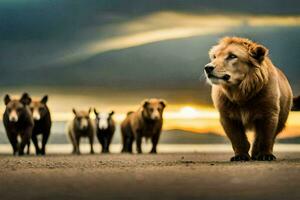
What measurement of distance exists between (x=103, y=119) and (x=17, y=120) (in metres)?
4.74

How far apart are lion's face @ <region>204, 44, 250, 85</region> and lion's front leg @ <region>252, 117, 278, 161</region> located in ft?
2.16

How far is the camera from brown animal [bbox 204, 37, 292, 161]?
9484mm

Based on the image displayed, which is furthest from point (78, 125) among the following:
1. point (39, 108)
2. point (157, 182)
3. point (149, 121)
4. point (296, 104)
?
point (157, 182)

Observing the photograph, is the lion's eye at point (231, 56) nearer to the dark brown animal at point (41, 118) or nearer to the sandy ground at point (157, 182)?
the sandy ground at point (157, 182)

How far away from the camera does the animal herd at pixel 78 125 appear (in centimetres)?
1491

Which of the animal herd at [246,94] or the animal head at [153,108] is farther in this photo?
the animal head at [153,108]

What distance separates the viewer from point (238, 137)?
9797 mm

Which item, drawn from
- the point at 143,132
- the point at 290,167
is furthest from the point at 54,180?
the point at 143,132

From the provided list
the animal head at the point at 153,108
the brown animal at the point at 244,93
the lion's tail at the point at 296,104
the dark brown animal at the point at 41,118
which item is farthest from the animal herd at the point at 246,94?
the dark brown animal at the point at 41,118

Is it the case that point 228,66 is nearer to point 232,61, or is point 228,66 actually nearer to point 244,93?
point 232,61

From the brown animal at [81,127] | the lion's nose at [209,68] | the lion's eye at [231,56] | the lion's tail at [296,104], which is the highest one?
the lion's eye at [231,56]

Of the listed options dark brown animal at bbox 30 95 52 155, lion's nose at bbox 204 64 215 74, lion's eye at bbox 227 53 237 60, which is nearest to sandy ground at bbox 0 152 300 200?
lion's nose at bbox 204 64 215 74

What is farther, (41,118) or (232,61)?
(41,118)

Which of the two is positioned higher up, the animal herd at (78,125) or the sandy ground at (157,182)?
the animal herd at (78,125)
